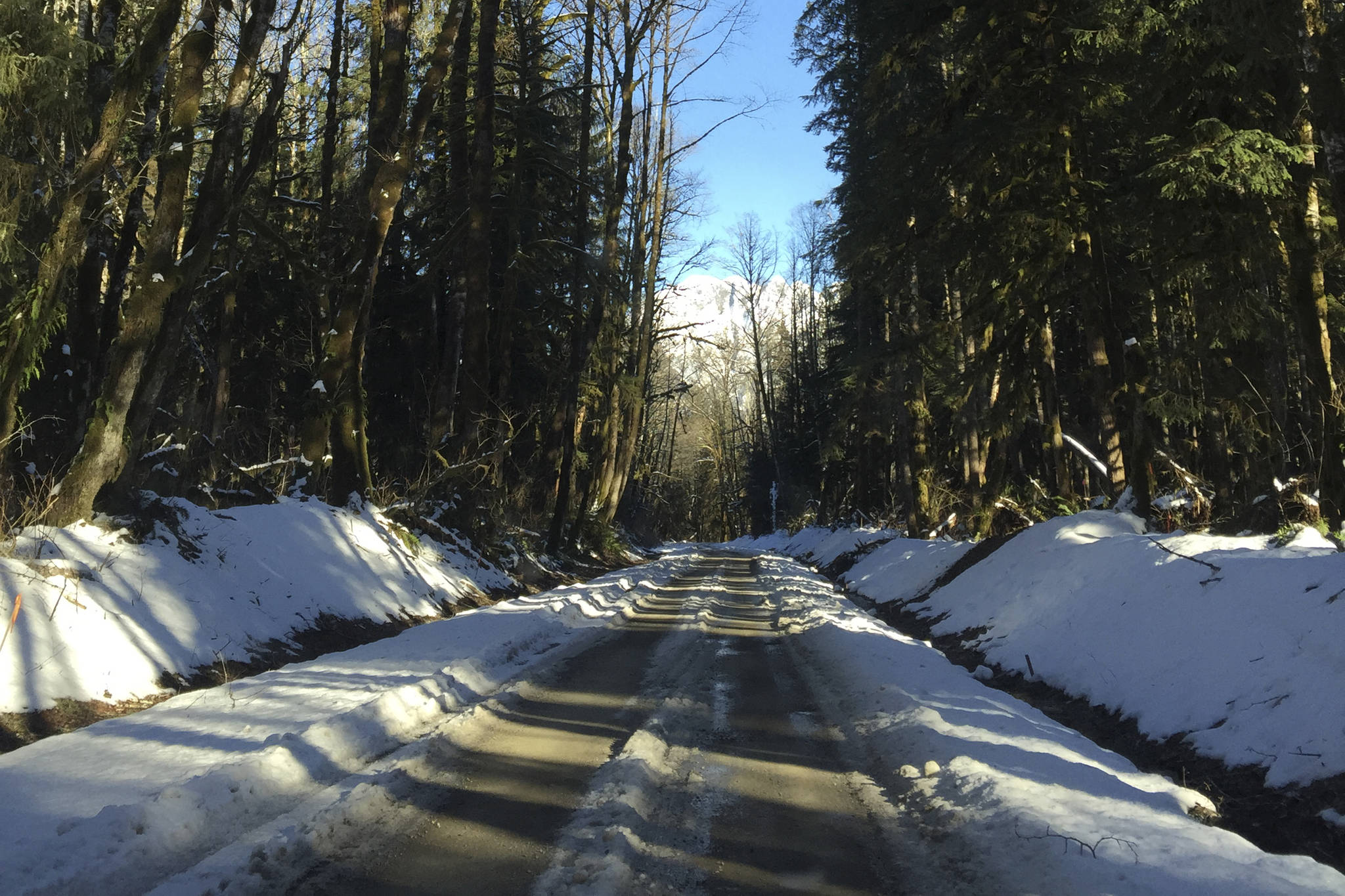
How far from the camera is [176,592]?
8.09 meters

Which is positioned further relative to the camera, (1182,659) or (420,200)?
(420,200)

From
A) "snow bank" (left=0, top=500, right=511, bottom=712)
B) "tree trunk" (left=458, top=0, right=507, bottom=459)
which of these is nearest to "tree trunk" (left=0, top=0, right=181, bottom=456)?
"snow bank" (left=0, top=500, right=511, bottom=712)

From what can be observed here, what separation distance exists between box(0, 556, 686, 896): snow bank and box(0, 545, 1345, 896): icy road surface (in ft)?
0.05

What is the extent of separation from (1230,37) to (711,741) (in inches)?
354

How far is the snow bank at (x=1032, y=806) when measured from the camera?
3.65m

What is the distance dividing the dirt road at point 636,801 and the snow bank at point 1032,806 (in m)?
0.33

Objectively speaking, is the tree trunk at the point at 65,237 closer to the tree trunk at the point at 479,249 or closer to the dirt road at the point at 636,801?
the dirt road at the point at 636,801

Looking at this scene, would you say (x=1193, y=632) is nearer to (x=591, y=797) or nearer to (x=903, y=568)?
(x=591, y=797)

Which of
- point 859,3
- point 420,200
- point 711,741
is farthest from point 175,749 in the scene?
point 420,200

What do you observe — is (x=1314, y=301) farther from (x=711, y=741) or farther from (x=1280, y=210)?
(x=711, y=741)

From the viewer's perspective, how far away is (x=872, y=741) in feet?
20.3

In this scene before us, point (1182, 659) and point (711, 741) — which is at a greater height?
point (1182, 659)

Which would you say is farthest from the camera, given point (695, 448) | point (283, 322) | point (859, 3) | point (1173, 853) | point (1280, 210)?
point (695, 448)

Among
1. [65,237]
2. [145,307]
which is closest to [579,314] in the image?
[145,307]
